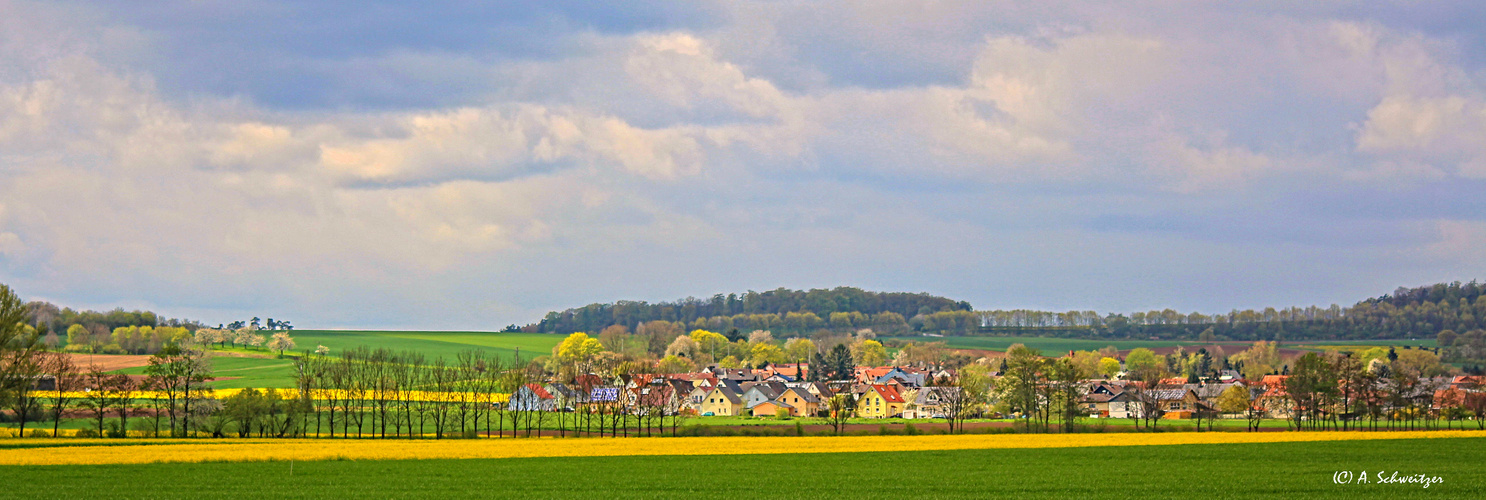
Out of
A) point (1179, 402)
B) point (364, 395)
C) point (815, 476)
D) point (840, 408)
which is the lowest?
point (1179, 402)

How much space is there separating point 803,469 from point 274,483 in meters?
19.0

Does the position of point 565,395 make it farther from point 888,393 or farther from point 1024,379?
point 888,393

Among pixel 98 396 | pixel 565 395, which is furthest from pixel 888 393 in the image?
pixel 98 396

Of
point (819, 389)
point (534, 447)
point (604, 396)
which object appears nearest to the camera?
point (534, 447)

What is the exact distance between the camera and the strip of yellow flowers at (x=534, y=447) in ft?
163

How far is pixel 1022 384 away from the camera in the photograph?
92.2 metres

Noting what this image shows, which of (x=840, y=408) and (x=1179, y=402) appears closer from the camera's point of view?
(x=840, y=408)

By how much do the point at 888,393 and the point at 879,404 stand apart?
12.3 ft

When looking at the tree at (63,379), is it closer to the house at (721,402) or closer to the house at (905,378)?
the house at (721,402)

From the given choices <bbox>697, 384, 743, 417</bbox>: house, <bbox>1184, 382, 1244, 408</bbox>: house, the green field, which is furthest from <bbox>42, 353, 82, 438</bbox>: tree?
<bbox>1184, 382, 1244, 408</bbox>: house

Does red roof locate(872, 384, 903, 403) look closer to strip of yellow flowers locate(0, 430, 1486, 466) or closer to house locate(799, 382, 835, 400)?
house locate(799, 382, 835, 400)

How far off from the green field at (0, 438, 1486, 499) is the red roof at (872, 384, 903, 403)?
9291 centimetres

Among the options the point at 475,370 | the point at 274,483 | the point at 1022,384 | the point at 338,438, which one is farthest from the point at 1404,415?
the point at 274,483

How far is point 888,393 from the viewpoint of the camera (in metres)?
150
